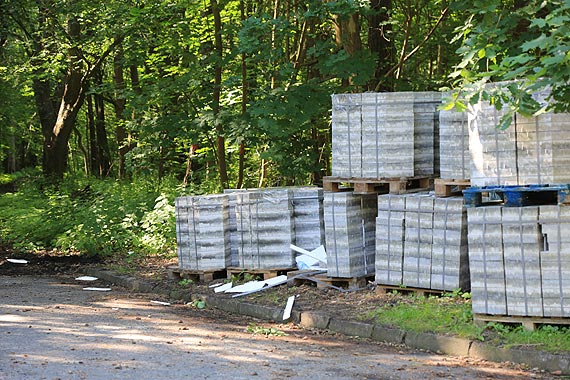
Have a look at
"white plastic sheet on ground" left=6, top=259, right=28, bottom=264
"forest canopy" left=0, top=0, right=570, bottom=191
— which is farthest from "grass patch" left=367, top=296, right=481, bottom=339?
"white plastic sheet on ground" left=6, top=259, right=28, bottom=264

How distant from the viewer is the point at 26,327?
1041cm

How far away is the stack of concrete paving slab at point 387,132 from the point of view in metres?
11.3

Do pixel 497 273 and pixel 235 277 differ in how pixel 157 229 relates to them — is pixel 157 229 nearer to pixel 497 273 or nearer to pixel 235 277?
pixel 235 277

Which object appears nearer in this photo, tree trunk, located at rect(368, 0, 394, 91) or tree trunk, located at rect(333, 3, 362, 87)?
tree trunk, located at rect(333, 3, 362, 87)

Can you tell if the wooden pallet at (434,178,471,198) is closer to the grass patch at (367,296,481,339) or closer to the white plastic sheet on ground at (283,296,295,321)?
the grass patch at (367,296,481,339)

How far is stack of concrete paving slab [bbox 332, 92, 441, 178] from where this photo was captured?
11.3 m

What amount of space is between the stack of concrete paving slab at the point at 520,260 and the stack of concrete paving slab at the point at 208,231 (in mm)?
5122

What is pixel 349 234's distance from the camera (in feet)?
38.4

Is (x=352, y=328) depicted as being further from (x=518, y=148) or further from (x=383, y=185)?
(x=518, y=148)

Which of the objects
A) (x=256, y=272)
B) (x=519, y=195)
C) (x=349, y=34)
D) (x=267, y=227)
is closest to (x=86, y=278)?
(x=256, y=272)

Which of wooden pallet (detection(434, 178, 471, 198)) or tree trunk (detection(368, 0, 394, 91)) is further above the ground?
tree trunk (detection(368, 0, 394, 91))

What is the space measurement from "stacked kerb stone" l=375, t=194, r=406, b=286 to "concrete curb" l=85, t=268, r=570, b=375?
112cm

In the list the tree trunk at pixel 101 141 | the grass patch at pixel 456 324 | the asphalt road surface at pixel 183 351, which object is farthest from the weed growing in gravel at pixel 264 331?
the tree trunk at pixel 101 141

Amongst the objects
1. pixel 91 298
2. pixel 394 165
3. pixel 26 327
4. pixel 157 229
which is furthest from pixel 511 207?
pixel 157 229
